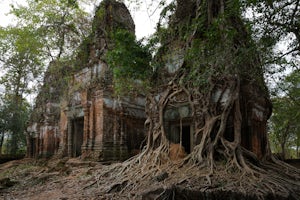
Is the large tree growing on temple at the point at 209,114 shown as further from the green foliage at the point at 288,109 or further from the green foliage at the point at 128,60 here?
the green foliage at the point at 288,109

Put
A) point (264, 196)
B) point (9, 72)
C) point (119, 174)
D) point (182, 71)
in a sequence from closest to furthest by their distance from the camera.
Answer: point (264, 196), point (119, 174), point (182, 71), point (9, 72)

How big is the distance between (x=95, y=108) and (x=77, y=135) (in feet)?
9.08

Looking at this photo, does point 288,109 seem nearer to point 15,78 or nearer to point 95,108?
point 95,108

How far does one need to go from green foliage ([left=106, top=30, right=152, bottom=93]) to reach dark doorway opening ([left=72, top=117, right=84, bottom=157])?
16.5 ft

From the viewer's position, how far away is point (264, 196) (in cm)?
469

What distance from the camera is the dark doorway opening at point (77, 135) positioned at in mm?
12745

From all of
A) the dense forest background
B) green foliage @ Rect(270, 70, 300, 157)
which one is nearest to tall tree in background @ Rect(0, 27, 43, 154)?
the dense forest background

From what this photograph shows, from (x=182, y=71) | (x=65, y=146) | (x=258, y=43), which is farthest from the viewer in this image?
(x=65, y=146)

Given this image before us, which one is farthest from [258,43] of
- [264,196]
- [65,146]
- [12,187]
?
[65,146]

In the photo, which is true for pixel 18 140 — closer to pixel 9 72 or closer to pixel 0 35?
pixel 9 72

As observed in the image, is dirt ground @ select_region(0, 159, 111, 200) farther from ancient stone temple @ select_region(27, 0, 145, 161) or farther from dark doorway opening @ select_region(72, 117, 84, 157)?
dark doorway opening @ select_region(72, 117, 84, 157)

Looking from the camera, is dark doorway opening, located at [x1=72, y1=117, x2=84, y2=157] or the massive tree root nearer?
the massive tree root

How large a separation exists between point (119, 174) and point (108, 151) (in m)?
3.30

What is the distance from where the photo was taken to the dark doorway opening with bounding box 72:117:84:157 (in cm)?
1274
